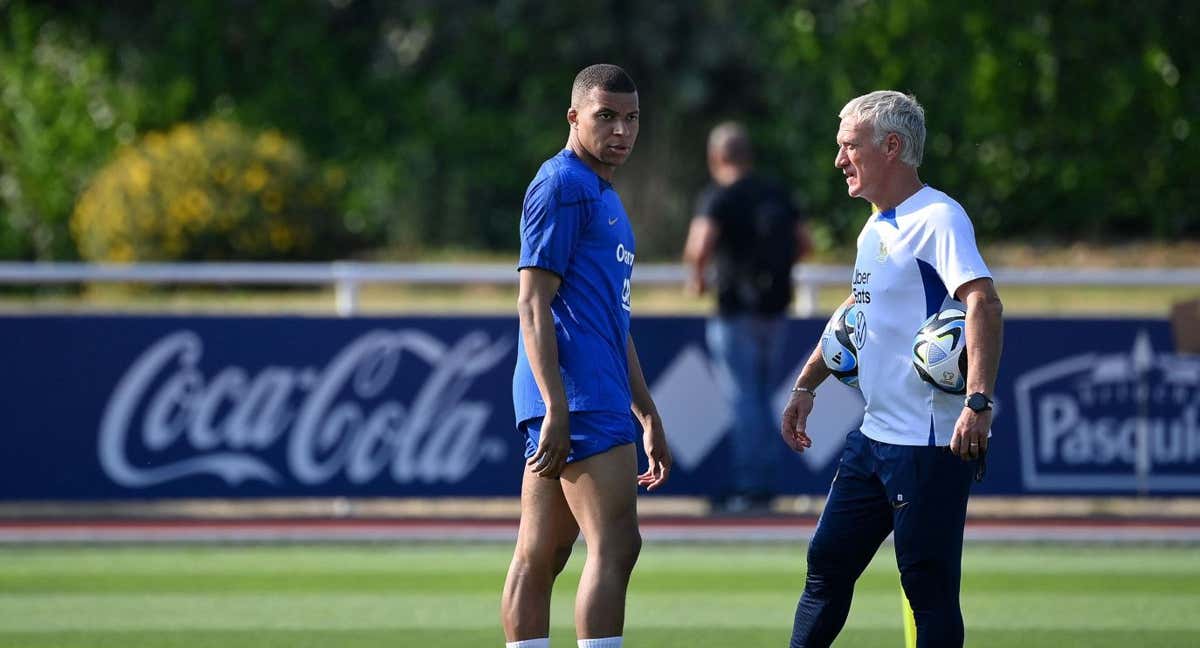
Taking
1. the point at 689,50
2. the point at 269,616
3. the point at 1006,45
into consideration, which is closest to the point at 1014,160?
the point at 1006,45

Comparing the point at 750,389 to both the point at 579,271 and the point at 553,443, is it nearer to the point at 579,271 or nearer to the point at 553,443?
the point at 579,271

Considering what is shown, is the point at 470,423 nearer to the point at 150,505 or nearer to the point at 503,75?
the point at 150,505

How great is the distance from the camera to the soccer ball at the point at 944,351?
17.7 feet

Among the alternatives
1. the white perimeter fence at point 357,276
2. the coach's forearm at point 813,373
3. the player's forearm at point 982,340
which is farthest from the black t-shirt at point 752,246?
the player's forearm at point 982,340

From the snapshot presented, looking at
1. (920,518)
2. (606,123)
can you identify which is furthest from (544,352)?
(920,518)

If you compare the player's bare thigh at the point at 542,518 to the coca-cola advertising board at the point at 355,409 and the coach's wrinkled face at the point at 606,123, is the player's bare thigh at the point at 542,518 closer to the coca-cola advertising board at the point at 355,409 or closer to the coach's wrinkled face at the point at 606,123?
the coach's wrinkled face at the point at 606,123

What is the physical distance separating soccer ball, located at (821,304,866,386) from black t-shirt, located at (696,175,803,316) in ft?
19.7

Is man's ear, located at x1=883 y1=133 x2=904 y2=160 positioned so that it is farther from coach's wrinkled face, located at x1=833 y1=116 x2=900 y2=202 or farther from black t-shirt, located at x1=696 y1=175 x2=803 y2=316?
black t-shirt, located at x1=696 y1=175 x2=803 y2=316

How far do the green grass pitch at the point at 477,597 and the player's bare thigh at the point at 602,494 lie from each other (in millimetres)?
2211

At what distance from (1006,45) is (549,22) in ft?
34.4

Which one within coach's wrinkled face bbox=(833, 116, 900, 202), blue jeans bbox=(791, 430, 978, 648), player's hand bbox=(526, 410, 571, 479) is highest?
coach's wrinkled face bbox=(833, 116, 900, 202)

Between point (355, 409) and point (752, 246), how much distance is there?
2681 millimetres

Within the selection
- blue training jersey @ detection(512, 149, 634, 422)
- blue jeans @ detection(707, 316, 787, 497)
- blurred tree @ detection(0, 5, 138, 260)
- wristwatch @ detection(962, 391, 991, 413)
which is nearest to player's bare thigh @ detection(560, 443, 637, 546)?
blue training jersey @ detection(512, 149, 634, 422)

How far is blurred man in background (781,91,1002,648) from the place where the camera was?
5.34 meters
